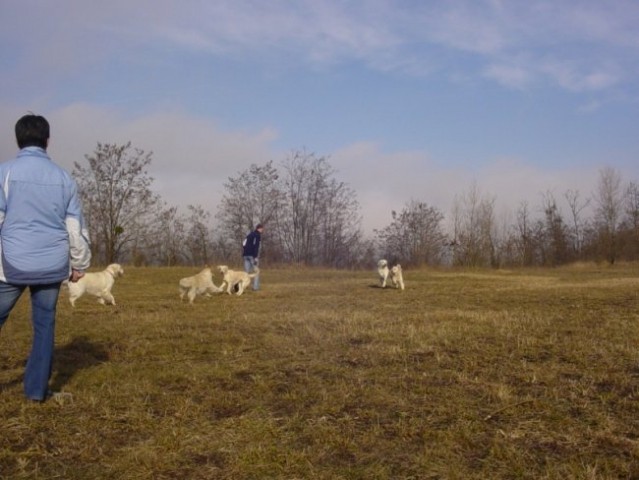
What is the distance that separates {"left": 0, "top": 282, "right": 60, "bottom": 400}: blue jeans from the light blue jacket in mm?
159

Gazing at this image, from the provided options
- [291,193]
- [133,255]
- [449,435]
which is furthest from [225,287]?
[291,193]

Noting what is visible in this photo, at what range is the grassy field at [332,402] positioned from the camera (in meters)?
3.51

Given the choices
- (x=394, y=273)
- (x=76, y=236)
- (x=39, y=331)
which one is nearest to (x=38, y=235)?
(x=76, y=236)

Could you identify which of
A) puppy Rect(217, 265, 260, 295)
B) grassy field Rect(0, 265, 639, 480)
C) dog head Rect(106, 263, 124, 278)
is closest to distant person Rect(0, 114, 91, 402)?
grassy field Rect(0, 265, 639, 480)

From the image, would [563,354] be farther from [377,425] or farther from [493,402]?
[377,425]

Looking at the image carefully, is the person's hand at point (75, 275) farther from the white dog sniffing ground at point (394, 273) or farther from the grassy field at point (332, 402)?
the white dog sniffing ground at point (394, 273)

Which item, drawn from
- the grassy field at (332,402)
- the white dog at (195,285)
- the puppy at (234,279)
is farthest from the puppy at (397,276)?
the grassy field at (332,402)

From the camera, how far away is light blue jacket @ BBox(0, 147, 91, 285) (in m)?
4.36

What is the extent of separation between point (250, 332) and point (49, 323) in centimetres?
371

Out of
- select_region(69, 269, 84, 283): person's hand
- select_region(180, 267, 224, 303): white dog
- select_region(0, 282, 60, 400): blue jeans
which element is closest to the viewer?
select_region(0, 282, 60, 400): blue jeans

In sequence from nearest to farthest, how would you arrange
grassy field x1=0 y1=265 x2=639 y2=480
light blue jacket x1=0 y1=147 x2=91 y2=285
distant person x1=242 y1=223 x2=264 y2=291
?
grassy field x1=0 y1=265 x2=639 y2=480
light blue jacket x1=0 y1=147 x2=91 y2=285
distant person x1=242 y1=223 x2=264 y2=291

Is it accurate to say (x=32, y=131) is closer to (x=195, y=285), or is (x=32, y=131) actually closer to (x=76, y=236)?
(x=76, y=236)

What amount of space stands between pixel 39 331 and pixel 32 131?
1512mm

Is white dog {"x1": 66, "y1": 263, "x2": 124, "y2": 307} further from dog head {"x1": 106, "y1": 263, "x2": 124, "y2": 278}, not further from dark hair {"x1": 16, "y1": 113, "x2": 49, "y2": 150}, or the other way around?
dark hair {"x1": 16, "y1": 113, "x2": 49, "y2": 150}
